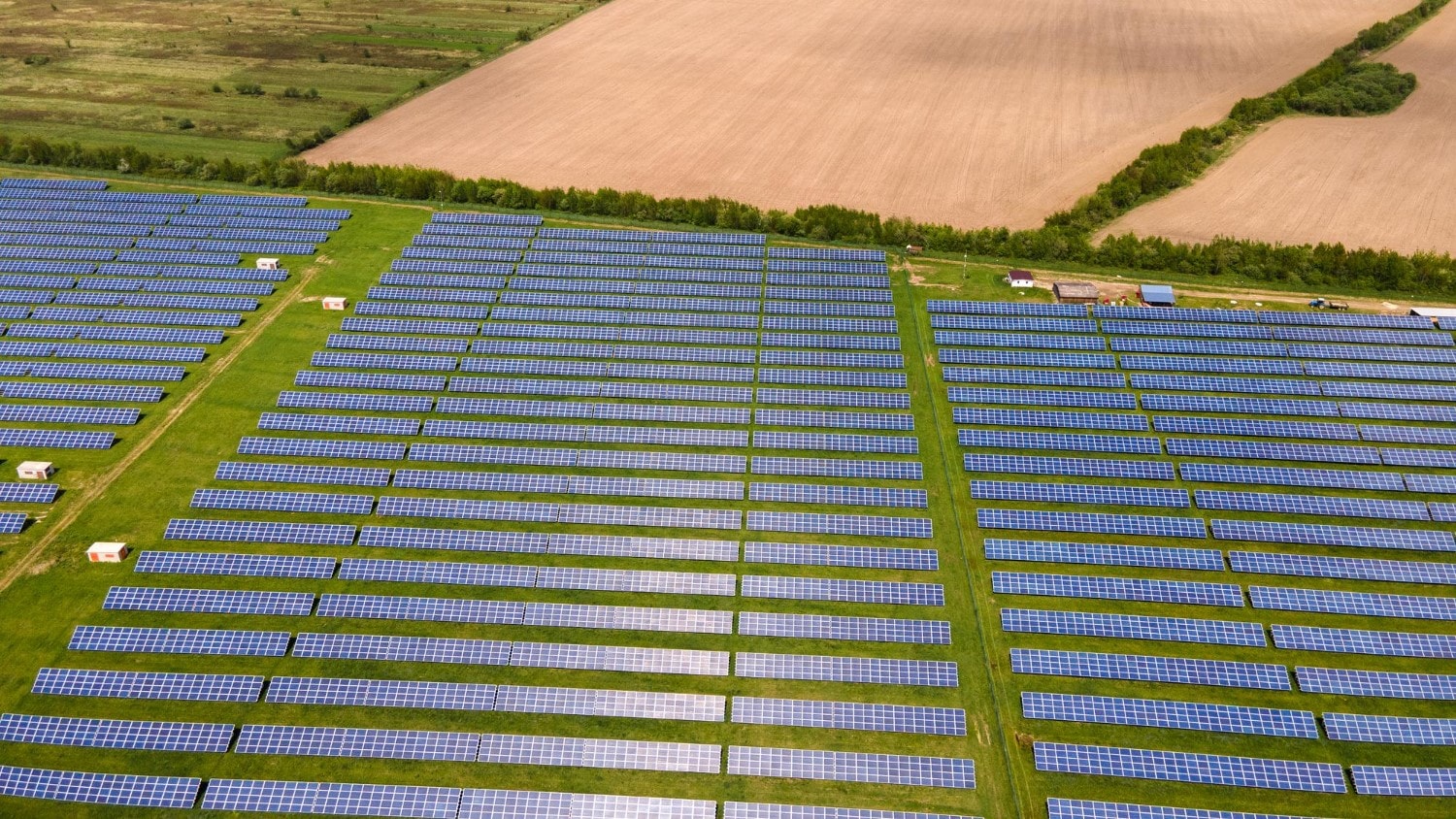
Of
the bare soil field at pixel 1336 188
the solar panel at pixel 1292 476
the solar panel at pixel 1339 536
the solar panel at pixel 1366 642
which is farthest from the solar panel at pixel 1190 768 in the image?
the bare soil field at pixel 1336 188

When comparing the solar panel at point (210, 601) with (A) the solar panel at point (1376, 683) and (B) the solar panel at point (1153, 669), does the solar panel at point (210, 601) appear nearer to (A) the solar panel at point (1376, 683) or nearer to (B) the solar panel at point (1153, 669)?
(B) the solar panel at point (1153, 669)

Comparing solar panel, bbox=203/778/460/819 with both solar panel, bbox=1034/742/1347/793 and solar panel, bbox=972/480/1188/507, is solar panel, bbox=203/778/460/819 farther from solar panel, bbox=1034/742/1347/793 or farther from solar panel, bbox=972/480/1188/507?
solar panel, bbox=972/480/1188/507

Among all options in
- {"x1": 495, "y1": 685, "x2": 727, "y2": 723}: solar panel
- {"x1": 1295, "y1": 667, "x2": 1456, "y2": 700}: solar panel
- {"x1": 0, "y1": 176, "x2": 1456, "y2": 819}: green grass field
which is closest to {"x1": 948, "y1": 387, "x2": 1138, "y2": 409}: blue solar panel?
{"x1": 0, "y1": 176, "x2": 1456, "y2": 819}: green grass field

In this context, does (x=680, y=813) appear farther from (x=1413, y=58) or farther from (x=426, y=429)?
(x=1413, y=58)

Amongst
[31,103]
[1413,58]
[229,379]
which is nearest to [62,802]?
[229,379]

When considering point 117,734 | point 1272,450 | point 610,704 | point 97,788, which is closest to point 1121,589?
point 1272,450

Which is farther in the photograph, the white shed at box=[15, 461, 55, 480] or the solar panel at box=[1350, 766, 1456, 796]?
the white shed at box=[15, 461, 55, 480]
